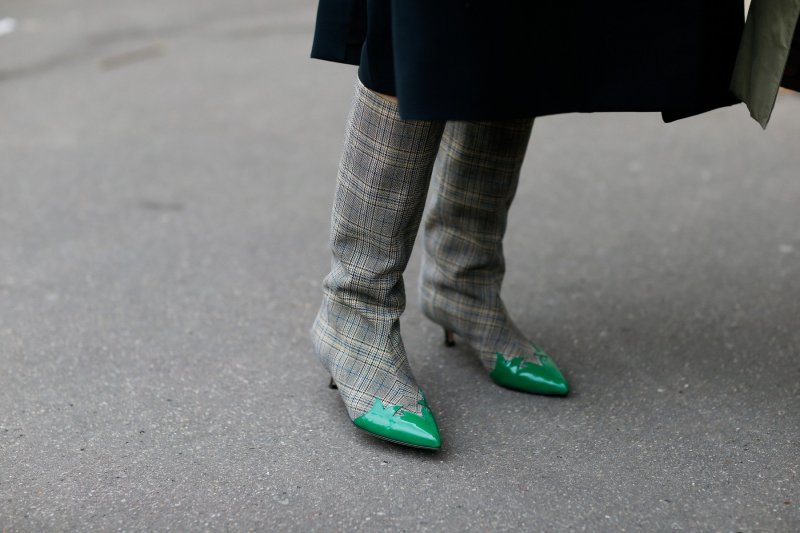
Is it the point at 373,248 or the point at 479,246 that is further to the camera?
the point at 479,246

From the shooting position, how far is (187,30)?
583 cm

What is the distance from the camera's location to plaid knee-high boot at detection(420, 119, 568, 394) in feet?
6.53

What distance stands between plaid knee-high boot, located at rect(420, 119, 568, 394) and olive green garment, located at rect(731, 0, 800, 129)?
0.44 m

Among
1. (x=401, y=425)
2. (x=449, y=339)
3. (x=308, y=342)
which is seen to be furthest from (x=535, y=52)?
(x=308, y=342)

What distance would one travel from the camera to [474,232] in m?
2.07

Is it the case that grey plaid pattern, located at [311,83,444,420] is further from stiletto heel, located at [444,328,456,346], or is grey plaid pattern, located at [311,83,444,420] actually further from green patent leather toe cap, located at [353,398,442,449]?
stiletto heel, located at [444,328,456,346]

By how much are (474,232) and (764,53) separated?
694 millimetres

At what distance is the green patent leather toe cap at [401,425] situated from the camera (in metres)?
1.82

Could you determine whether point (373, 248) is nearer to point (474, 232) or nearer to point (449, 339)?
point (474, 232)

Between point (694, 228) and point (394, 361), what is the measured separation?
1.49 meters

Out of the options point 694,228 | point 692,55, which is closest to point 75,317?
point 692,55

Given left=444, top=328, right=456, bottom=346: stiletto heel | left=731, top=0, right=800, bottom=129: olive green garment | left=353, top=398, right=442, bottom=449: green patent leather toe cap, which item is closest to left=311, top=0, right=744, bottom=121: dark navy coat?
left=731, top=0, right=800, bottom=129: olive green garment

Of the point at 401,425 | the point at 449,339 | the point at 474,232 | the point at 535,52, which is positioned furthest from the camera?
the point at 449,339

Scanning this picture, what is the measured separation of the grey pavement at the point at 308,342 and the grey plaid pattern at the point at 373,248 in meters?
0.13
